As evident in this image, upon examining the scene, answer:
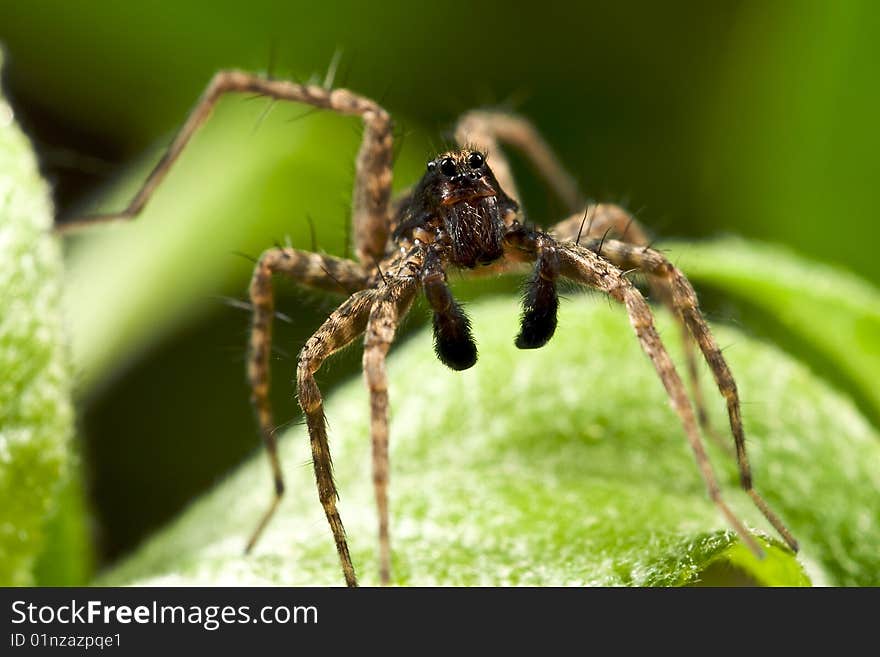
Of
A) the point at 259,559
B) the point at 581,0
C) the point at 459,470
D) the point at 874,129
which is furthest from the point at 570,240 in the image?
the point at 581,0

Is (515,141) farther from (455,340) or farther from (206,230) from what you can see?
(455,340)

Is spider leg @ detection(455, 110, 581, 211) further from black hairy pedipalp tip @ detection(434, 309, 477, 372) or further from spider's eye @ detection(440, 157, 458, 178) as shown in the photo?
black hairy pedipalp tip @ detection(434, 309, 477, 372)

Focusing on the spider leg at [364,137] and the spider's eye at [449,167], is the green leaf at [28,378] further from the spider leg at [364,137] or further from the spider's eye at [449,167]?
the spider's eye at [449,167]

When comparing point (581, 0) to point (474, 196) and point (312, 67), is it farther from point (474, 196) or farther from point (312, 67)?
point (474, 196)

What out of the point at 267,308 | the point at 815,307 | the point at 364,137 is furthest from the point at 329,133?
the point at 815,307

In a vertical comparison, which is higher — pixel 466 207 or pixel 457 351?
pixel 466 207

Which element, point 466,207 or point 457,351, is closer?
point 457,351
